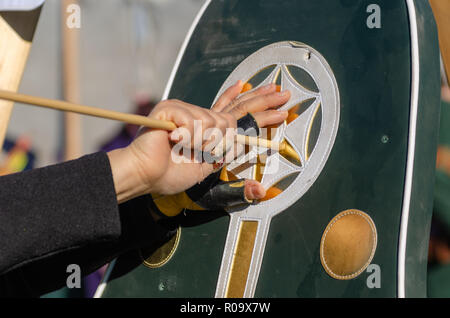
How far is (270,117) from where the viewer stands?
116 cm

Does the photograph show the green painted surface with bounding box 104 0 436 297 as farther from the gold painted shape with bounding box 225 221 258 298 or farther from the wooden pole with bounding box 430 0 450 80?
the wooden pole with bounding box 430 0 450 80

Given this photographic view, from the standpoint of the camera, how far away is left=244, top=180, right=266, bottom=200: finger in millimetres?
1153

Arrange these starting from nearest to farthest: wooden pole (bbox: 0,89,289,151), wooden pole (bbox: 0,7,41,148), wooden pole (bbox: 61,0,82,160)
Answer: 1. wooden pole (bbox: 0,89,289,151)
2. wooden pole (bbox: 0,7,41,148)
3. wooden pole (bbox: 61,0,82,160)

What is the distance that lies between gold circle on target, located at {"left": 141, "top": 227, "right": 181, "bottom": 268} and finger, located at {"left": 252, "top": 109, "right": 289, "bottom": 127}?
0.30 meters

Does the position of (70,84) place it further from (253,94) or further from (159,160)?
(159,160)

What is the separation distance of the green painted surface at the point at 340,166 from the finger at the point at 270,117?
0.12m

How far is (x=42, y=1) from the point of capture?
1.11 meters

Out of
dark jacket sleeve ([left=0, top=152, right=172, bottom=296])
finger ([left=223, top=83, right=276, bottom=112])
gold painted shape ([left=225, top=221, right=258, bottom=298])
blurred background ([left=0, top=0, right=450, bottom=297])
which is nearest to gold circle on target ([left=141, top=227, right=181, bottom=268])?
gold painted shape ([left=225, top=221, right=258, bottom=298])

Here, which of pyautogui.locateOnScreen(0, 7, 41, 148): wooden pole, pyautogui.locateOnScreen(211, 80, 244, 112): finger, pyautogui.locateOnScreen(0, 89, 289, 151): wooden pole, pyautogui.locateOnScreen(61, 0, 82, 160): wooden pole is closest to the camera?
pyautogui.locateOnScreen(0, 89, 289, 151): wooden pole

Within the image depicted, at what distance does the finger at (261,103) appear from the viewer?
46.0 inches

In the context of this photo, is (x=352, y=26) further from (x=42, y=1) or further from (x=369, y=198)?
(x=42, y=1)

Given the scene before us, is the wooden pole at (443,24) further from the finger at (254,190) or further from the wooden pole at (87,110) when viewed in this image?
the wooden pole at (87,110)

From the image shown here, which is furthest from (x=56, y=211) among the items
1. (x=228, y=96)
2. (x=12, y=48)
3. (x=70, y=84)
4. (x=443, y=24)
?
(x=70, y=84)
